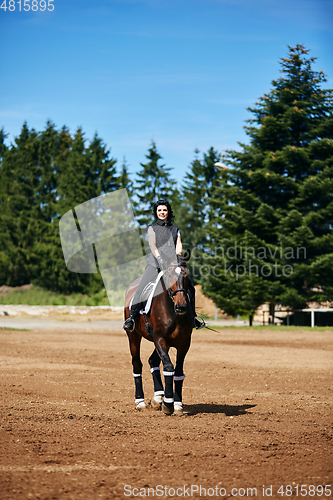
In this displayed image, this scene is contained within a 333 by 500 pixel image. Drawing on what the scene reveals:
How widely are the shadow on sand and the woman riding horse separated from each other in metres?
1.27

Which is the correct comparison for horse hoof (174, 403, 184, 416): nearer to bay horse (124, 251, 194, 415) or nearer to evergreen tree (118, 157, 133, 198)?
bay horse (124, 251, 194, 415)

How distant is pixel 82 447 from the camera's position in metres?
5.38

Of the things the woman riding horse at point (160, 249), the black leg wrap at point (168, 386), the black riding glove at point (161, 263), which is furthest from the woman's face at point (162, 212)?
Result: the black leg wrap at point (168, 386)

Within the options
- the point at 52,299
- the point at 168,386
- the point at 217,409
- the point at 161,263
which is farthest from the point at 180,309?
the point at 52,299

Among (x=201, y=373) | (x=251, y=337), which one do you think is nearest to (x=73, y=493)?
(x=201, y=373)

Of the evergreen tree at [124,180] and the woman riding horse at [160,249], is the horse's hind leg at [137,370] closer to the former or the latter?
the woman riding horse at [160,249]

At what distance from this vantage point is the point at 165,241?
24.4 ft

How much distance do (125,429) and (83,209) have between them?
1867 inches

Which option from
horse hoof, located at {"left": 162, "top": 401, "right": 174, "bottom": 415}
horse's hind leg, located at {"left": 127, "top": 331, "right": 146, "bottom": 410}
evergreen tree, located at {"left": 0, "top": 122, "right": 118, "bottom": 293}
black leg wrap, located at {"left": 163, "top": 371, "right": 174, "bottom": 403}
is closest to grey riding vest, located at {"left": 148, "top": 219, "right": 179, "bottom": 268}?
horse's hind leg, located at {"left": 127, "top": 331, "right": 146, "bottom": 410}

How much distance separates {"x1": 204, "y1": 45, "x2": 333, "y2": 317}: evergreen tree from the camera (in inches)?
1267

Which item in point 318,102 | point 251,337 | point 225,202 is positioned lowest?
point 251,337

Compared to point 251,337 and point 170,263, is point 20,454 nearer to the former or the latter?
point 170,263

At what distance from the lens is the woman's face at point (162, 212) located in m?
7.61

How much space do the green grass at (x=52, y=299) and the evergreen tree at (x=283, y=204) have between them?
13.8 metres
